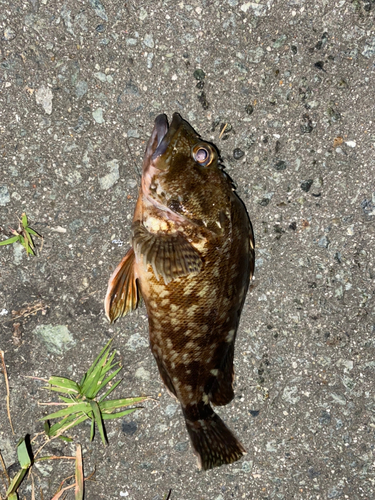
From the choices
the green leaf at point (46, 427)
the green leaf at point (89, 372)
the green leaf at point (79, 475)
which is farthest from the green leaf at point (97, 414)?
the green leaf at point (46, 427)

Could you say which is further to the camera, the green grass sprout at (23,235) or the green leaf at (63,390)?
the green leaf at (63,390)

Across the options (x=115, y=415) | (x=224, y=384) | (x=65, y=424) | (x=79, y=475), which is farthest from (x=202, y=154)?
(x=79, y=475)

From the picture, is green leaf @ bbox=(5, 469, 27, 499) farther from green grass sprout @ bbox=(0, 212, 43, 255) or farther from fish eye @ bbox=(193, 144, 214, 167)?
fish eye @ bbox=(193, 144, 214, 167)

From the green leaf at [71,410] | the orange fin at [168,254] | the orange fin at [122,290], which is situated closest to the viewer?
the orange fin at [168,254]

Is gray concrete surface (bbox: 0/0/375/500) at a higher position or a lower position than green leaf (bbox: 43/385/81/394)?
higher

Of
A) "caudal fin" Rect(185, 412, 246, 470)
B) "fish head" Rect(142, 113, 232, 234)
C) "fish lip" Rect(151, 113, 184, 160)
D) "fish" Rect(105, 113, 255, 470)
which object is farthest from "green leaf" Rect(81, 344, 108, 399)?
"fish lip" Rect(151, 113, 184, 160)

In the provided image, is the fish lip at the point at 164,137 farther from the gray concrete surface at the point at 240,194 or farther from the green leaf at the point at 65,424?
the green leaf at the point at 65,424

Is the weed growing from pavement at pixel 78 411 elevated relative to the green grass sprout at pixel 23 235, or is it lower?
lower
